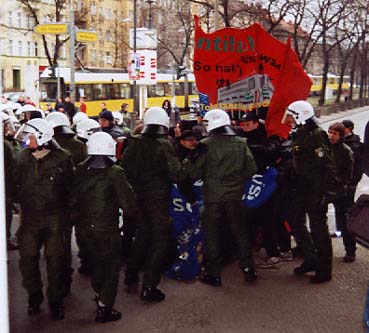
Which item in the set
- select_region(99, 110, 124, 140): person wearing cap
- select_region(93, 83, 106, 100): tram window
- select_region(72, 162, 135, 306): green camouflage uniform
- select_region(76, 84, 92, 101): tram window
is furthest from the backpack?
select_region(93, 83, 106, 100): tram window

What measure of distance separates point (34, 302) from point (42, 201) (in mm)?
928

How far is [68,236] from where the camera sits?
5941 millimetres

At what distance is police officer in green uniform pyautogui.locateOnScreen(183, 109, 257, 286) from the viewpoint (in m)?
5.86

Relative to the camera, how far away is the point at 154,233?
5.68 m

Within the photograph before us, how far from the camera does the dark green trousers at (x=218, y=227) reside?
594 cm

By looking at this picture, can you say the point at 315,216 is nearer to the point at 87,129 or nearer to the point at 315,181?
the point at 315,181

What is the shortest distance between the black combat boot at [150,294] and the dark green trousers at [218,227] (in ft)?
2.22

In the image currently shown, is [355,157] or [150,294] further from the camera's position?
[355,157]

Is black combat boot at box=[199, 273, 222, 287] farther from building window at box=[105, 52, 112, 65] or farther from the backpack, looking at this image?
building window at box=[105, 52, 112, 65]

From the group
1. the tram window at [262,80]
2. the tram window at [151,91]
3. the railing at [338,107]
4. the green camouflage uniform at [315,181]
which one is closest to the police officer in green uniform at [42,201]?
the green camouflage uniform at [315,181]

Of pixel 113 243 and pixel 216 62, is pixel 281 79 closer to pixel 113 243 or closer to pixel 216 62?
pixel 216 62

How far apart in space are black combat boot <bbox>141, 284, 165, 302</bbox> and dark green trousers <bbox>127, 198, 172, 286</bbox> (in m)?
0.05

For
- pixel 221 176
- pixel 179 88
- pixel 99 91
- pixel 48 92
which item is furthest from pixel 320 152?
pixel 179 88

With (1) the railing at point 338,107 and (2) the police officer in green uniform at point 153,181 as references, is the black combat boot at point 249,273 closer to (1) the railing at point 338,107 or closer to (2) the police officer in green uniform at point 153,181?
(2) the police officer in green uniform at point 153,181
